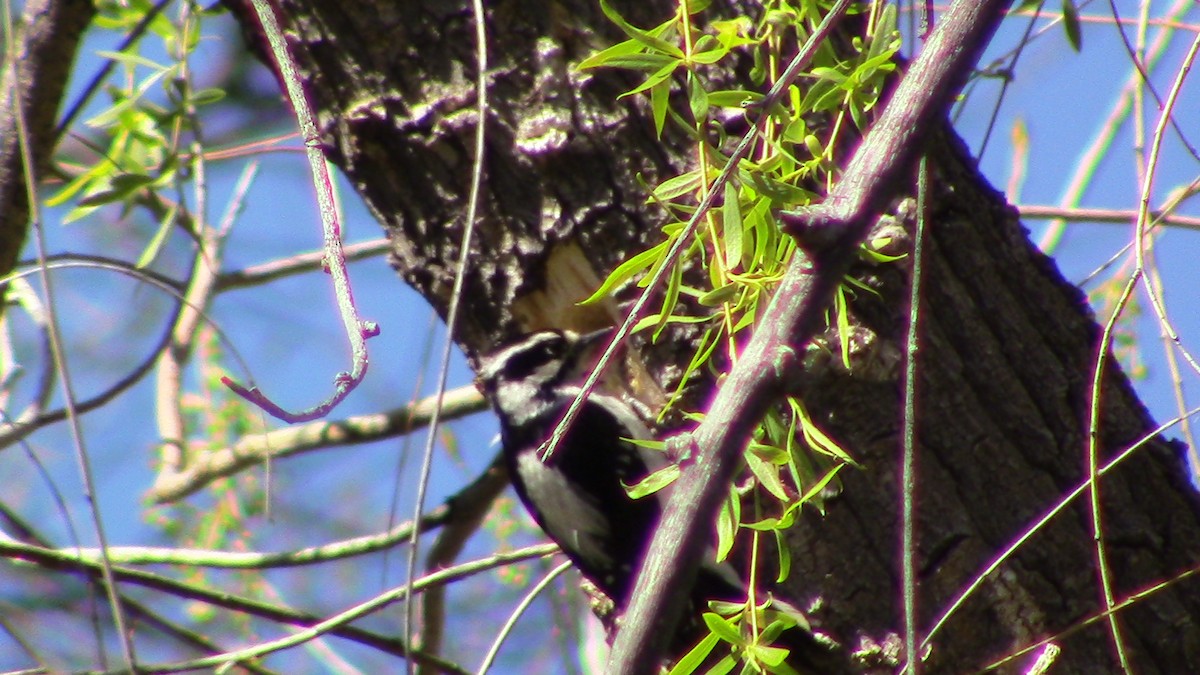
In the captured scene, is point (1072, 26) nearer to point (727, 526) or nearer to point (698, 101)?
point (698, 101)

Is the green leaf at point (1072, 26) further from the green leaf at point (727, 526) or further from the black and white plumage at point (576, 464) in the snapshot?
the black and white plumage at point (576, 464)

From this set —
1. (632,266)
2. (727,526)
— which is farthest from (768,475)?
(632,266)

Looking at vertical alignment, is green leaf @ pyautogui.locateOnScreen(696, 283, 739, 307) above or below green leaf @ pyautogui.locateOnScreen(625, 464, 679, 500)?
above

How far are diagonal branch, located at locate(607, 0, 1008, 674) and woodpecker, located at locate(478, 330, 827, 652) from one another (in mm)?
1632

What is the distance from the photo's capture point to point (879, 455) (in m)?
2.20

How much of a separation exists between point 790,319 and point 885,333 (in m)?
1.17

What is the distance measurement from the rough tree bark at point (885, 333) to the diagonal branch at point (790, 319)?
3.27 feet

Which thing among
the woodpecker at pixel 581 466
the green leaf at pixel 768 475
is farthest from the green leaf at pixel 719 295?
the woodpecker at pixel 581 466

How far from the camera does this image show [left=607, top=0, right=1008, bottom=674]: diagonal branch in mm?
1005

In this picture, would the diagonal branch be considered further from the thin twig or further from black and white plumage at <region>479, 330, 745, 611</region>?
black and white plumage at <region>479, 330, 745, 611</region>

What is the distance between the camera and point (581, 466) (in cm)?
332

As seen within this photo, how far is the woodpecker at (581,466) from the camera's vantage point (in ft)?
9.44

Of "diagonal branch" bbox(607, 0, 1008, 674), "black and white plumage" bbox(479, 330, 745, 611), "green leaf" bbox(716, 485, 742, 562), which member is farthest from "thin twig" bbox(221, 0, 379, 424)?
"black and white plumage" bbox(479, 330, 745, 611)

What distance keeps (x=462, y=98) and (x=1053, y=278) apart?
1214 millimetres
